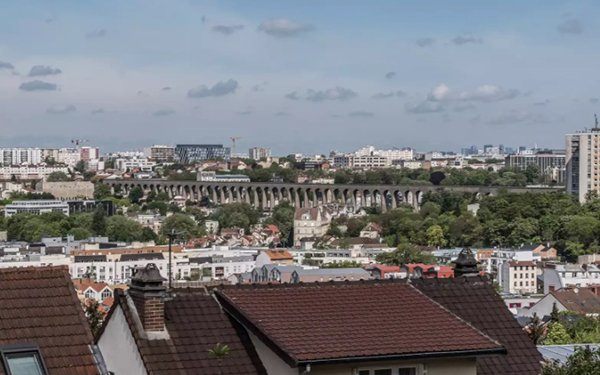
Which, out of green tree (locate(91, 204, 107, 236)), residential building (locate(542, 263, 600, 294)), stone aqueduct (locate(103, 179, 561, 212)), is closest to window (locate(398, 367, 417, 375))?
residential building (locate(542, 263, 600, 294))

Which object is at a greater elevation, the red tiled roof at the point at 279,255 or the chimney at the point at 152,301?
the chimney at the point at 152,301

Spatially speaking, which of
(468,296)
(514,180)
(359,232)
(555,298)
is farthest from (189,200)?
(468,296)

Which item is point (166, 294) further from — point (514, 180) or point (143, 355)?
point (514, 180)

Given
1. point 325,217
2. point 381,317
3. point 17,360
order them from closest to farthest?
point 17,360 → point 381,317 → point 325,217

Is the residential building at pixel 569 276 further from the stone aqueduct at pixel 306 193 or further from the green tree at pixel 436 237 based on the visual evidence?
the stone aqueduct at pixel 306 193

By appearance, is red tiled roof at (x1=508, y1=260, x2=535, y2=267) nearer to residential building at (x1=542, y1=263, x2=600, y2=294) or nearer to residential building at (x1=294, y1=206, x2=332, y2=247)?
residential building at (x1=542, y1=263, x2=600, y2=294)

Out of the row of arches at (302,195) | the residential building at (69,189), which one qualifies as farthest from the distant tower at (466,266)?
the residential building at (69,189)

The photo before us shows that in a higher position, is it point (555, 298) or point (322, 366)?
point (322, 366)
